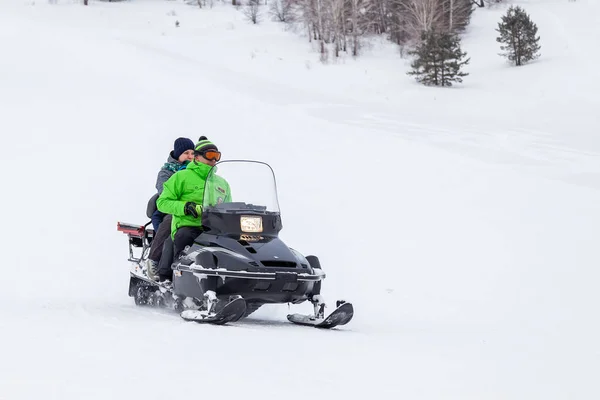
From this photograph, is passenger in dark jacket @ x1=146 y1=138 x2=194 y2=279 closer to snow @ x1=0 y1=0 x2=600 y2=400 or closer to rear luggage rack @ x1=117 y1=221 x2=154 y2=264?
rear luggage rack @ x1=117 y1=221 x2=154 y2=264

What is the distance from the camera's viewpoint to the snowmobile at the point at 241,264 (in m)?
7.20

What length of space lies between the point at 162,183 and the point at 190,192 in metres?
1.05

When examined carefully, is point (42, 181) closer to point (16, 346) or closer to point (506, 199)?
point (506, 199)

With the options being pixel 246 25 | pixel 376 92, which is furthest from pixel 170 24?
pixel 376 92

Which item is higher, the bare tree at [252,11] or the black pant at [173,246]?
the bare tree at [252,11]

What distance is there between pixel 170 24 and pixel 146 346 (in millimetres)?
38885

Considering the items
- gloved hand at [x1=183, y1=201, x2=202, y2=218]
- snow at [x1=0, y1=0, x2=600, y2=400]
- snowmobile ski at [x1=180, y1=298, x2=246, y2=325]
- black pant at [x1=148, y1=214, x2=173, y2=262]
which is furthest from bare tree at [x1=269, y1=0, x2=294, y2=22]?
snowmobile ski at [x1=180, y1=298, x2=246, y2=325]

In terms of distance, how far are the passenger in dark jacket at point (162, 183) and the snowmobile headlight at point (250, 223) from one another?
4.16 ft

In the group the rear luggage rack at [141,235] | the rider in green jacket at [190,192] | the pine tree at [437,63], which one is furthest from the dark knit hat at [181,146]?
the pine tree at [437,63]

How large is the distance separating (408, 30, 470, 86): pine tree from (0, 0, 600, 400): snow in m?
0.94

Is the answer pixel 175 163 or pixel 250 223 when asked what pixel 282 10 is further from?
pixel 250 223

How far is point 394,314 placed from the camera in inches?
364

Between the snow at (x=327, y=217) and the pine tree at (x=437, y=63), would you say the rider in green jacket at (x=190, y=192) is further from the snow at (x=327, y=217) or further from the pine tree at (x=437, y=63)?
the pine tree at (x=437, y=63)

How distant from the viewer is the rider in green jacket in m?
8.03
